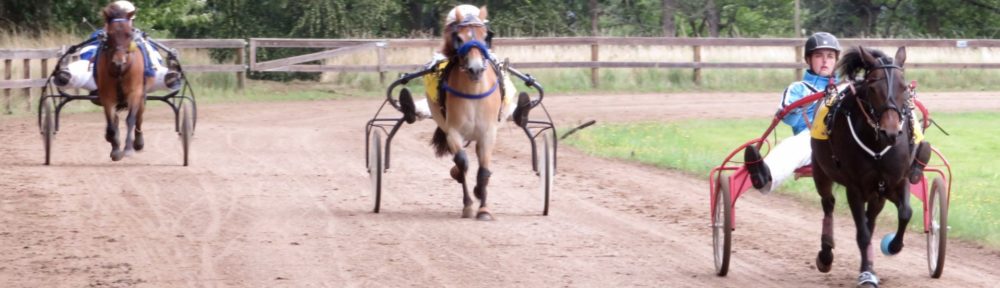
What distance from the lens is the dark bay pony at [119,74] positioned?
14438mm

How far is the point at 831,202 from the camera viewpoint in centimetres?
848

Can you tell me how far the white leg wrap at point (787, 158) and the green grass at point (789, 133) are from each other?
1.89 meters

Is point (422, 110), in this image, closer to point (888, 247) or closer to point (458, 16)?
point (458, 16)

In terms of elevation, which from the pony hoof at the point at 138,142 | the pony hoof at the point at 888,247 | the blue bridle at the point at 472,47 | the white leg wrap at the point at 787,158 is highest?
the blue bridle at the point at 472,47

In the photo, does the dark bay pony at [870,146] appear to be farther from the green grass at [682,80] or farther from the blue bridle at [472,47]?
the green grass at [682,80]

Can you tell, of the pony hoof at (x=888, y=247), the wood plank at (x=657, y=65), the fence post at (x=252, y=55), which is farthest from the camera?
the wood plank at (x=657, y=65)

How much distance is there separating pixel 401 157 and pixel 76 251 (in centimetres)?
695

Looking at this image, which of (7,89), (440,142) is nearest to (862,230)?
(440,142)

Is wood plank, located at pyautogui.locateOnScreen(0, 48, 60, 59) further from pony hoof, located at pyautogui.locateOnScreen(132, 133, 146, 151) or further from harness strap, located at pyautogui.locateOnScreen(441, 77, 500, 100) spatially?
harness strap, located at pyautogui.locateOnScreen(441, 77, 500, 100)

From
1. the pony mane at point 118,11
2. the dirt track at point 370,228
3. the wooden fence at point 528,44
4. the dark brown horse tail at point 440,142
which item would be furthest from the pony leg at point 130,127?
the wooden fence at point 528,44

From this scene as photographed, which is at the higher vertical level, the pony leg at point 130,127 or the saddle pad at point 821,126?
the saddle pad at point 821,126

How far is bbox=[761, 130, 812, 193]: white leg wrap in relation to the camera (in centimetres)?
861

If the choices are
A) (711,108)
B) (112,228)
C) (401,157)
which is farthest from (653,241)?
(711,108)

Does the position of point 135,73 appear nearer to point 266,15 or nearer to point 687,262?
point 687,262
